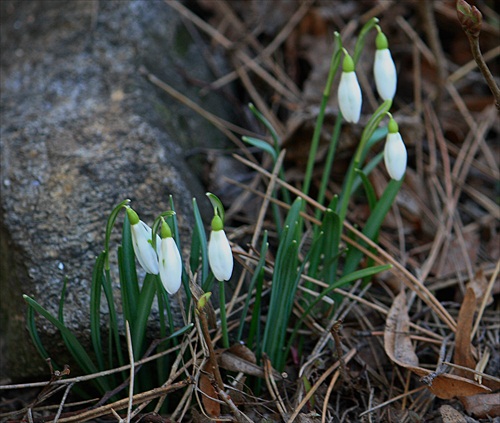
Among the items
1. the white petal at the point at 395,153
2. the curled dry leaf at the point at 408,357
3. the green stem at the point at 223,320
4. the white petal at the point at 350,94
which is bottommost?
the curled dry leaf at the point at 408,357

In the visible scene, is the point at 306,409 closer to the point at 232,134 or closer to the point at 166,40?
the point at 232,134

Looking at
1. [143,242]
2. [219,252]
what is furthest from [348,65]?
[143,242]

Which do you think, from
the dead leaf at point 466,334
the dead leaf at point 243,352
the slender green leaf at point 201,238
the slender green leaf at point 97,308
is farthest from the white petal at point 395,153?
the slender green leaf at point 97,308

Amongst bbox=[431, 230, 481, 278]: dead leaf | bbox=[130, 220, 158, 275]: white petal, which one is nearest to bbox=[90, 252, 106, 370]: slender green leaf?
bbox=[130, 220, 158, 275]: white petal

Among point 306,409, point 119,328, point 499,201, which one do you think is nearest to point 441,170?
point 499,201

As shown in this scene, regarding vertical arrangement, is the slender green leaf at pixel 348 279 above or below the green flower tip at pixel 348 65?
below

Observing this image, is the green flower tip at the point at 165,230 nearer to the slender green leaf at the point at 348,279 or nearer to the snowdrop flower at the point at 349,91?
the slender green leaf at the point at 348,279
